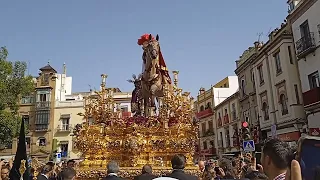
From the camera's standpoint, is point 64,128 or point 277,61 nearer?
point 277,61

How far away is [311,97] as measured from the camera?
71.8 ft

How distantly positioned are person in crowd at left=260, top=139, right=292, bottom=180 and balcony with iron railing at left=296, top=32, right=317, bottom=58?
2143cm

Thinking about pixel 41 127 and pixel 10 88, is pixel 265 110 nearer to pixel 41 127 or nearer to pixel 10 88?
pixel 10 88

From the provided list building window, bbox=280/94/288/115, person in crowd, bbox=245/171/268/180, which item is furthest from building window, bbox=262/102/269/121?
person in crowd, bbox=245/171/268/180

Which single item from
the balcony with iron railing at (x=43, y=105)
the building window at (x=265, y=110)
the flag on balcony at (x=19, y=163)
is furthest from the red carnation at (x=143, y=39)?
the balcony with iron railing at (x=43, y=105)

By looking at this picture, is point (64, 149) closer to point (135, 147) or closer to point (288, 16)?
point (288, 16)

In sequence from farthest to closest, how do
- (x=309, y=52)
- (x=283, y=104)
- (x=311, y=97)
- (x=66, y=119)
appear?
(x=66, y=119) → (x=283, y=104) → (x=309, y=52) → (x=311, y=97)

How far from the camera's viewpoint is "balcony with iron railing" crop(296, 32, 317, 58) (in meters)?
22.4

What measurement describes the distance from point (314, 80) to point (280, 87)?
3875 millimetres

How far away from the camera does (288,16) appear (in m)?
25.6

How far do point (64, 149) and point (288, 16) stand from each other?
31207mm

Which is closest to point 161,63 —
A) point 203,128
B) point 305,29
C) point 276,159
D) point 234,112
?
point 276,159

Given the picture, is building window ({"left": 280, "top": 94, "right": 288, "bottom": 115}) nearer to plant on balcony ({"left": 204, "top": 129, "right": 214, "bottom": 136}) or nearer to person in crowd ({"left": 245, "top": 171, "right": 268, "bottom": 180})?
plant on balcony ({"left": 204, "top": 129, "right": 214, "bottom": 136})

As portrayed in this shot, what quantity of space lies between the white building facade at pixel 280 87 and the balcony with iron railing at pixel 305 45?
1783 millimetres
